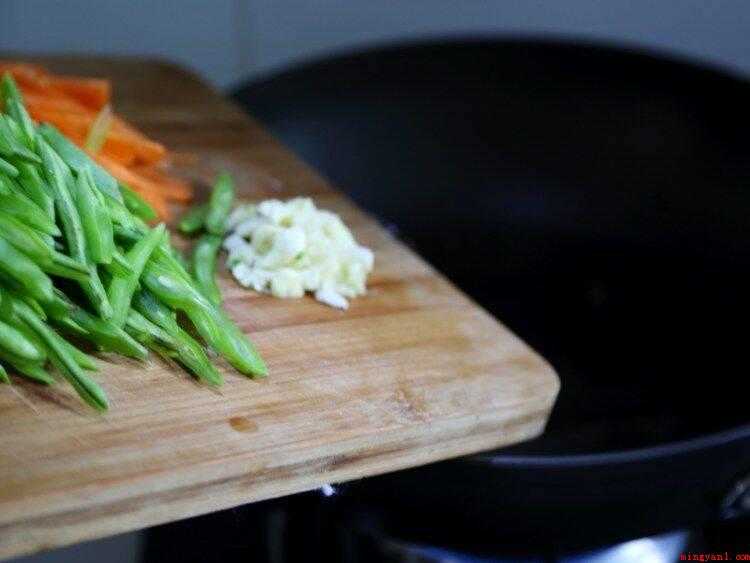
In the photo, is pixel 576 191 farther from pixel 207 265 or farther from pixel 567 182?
pixel 207 265

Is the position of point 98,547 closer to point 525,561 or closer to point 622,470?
point 525,561

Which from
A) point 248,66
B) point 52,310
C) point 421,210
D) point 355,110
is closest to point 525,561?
point 52,310

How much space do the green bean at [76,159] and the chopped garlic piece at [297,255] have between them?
211 mm

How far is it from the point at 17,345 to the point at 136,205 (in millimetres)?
422

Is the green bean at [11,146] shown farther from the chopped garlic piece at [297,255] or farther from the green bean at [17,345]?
the chopped garlic piece at [297,255]

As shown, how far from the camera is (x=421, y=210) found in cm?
238

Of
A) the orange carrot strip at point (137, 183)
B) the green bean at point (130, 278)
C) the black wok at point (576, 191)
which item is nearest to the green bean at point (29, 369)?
the green bean at point (130, 278)

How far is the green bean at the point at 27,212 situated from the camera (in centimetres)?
117

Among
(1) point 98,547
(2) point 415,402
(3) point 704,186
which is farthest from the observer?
(3) point 704,186

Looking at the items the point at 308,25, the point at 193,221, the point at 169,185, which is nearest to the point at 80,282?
the point at 193,221

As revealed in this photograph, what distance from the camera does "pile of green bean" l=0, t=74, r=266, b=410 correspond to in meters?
1.11

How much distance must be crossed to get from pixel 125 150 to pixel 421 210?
90cm

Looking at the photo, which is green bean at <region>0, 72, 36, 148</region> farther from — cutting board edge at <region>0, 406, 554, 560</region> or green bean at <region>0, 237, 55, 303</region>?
cutting board edge at <region>0, 406, 554, 560</region>

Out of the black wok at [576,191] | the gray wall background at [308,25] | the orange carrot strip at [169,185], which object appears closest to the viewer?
the orange carrot strip at [169,185]
